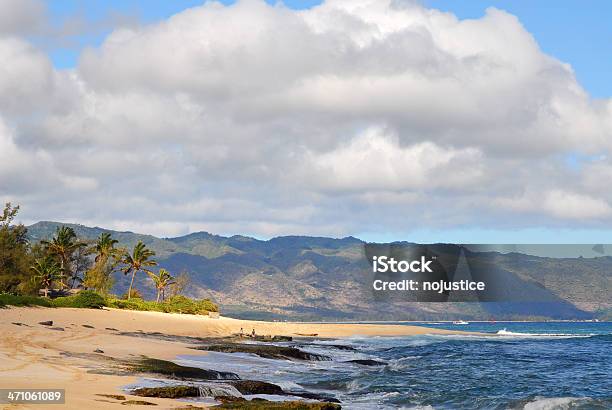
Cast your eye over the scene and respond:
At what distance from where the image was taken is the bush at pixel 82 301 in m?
74.6

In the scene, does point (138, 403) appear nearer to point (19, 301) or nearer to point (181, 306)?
point (19, 301)

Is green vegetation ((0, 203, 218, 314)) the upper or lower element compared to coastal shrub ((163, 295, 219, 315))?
upper

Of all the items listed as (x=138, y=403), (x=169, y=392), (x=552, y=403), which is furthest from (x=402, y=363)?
(x=138, y=403)

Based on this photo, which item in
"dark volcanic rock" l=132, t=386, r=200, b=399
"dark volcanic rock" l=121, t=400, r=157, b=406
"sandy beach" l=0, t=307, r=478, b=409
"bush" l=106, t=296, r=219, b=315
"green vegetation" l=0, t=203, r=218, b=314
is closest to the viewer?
"dark volcanic rock" l=121, t=400, r=157, b=406

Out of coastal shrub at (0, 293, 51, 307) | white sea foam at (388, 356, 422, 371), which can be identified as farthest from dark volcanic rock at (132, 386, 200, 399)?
coastal shrub at (0, 293, 51, 307)

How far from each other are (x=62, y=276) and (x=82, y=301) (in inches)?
1626

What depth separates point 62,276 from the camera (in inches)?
4589

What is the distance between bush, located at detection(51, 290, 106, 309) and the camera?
74.6m

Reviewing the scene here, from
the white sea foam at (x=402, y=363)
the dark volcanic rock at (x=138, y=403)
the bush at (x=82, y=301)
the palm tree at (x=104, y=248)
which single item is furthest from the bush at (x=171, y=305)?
the dark volcanic rock at (x=138, y=403)

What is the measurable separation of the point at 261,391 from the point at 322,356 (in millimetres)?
25678

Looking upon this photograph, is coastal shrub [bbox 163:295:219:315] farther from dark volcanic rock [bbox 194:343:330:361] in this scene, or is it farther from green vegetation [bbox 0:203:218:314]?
dark volcanic rock [bbox 194:343:330:361]

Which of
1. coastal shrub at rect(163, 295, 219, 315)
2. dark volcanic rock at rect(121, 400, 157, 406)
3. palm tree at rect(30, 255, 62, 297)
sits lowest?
coastal shrub at rect(163, 295, 219, 315)

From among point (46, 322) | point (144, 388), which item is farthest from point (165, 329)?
Result: point (144, 388)

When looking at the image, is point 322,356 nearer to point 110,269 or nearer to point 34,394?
point 34,394
